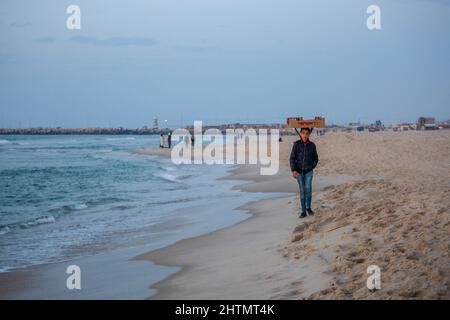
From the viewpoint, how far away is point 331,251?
22.0 ft

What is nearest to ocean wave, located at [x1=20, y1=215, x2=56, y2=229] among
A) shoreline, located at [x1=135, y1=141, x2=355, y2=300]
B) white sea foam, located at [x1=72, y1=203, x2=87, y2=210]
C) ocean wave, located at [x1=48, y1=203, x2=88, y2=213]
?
ocean wave, located at [x1=48, y1=203, x2=88, y2=213]

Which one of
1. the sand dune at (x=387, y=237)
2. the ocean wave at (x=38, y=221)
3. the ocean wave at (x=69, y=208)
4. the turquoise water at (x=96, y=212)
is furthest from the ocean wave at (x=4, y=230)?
the sand dune at (x=387, y=237)

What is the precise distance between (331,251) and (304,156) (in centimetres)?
356

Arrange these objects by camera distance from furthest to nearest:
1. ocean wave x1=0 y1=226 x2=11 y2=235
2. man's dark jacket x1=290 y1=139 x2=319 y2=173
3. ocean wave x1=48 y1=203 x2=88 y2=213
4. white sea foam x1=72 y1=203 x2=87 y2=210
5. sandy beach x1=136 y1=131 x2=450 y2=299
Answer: white sea foam x1=72 y1=203 x2=87 y2=210 < ocean wave x1=48 y1=203 x2=88 y2=213 < ocean wave x1=0 y1=226 x2=11 y2=235 < man's dark jacket x1=290 y1=139 x2=319 y2=173 < sandy beach x1=136 y1=131 x2=450 y2=299

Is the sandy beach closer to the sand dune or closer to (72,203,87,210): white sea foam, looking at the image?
the sand dune

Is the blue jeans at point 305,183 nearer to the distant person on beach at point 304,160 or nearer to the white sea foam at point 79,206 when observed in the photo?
the distant person on beach at point 304,160

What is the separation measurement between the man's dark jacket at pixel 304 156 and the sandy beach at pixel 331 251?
91 centimetres

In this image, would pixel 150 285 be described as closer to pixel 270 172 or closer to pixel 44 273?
pixel 44 273

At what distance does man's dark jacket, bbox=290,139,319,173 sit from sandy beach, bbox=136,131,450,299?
0.91m

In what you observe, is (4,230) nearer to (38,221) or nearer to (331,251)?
(38,221)

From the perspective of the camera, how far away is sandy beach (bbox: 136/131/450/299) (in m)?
5.33

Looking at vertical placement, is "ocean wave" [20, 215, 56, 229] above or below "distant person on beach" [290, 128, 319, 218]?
below

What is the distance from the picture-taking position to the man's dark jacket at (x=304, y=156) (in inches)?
396

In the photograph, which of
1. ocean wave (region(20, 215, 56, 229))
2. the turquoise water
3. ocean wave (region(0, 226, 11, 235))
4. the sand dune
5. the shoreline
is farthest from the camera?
ocean wave (region(20, 215, 56, 229))
